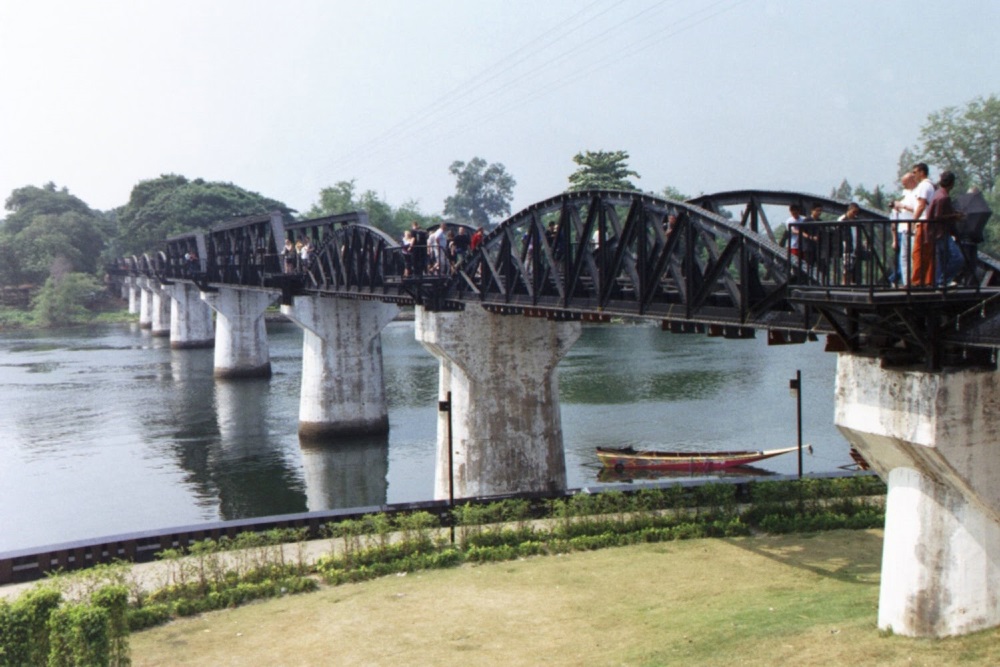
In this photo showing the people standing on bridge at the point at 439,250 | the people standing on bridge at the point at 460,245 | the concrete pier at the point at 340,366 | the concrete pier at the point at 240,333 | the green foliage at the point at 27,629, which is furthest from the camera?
the concrete pier at the point at 240,333

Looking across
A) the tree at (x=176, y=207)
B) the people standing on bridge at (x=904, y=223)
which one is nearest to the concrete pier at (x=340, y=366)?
the people standing on bridge at (x=904, y=223)

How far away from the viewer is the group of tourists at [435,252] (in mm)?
33531

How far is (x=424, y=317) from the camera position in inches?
1296

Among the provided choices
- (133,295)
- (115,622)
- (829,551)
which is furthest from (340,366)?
(133,295)

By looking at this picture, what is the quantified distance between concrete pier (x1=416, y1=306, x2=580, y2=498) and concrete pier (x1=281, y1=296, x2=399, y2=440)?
17544 millimetres

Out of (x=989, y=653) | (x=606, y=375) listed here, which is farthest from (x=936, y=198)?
(x=606, y=375)

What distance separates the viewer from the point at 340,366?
49812 mm

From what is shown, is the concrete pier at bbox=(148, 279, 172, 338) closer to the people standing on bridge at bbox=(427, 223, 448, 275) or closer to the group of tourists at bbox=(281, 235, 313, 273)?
Answer: the group of tourists at bbox=(281, 235, 313, 273)

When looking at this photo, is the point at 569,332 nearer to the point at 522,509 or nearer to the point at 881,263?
the point at 522,509

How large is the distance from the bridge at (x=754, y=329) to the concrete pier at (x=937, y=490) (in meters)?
0.02

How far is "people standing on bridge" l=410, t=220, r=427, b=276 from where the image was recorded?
3400 centimetres

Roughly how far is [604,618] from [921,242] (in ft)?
27.8

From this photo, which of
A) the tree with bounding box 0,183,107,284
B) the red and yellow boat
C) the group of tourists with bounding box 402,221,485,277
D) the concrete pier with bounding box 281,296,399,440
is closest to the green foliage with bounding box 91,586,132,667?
the group of tourists with bounding box 402,221,485,277

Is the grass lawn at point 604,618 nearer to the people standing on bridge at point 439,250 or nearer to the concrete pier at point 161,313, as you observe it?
the people standing on bridge at point 439,250
